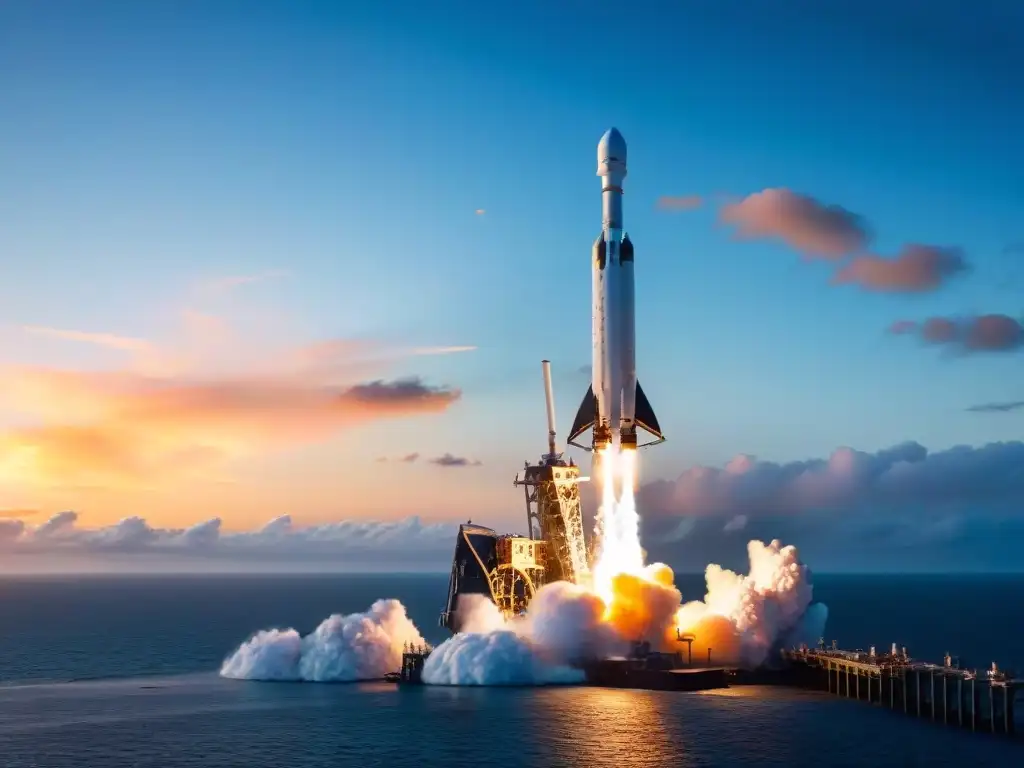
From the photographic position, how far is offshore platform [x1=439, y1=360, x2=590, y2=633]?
416ft

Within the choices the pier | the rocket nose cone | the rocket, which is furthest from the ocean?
the rocket nose cone

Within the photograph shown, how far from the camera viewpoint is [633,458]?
10556 centimetres

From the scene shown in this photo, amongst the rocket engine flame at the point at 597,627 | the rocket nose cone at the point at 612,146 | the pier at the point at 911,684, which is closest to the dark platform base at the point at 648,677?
the rocket engine flame at the point at 597,627

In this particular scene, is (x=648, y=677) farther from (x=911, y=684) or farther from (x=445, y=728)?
(x=445, y=728)

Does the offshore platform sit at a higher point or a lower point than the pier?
higher

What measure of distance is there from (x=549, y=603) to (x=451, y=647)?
36.5 feet

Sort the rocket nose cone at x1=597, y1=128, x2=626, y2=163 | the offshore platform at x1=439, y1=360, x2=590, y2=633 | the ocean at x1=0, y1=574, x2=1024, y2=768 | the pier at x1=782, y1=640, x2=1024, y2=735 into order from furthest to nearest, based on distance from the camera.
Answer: the offshore platform at x1=439, y1=360, x2=590, y2=633
the rocket nose cone at x1=597, y1=128, x2=626, y2=163
the pier at x1=782, y1=640, x2=1024, y2=735
the ocean at x1=0, y1=574, x2=1024, y2=768

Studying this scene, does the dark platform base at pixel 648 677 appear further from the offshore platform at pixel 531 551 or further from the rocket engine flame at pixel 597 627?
the offshore platform at pixel 531 551

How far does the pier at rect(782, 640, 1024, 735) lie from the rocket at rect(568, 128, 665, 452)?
2987cm

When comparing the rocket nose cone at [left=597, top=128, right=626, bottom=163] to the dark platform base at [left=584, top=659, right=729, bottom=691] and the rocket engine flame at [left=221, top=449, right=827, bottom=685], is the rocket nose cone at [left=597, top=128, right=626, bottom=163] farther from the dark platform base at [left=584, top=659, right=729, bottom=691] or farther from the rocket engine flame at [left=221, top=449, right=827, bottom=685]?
the dark platform base at [left=584, top=659, right=729, bottom=691]

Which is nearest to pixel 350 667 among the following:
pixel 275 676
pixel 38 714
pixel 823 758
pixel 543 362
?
pixel 275 676

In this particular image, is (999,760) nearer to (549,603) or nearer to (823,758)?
(823,758)

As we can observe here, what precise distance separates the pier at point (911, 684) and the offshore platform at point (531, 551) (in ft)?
88.2

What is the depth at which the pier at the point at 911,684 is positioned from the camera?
88438mm
